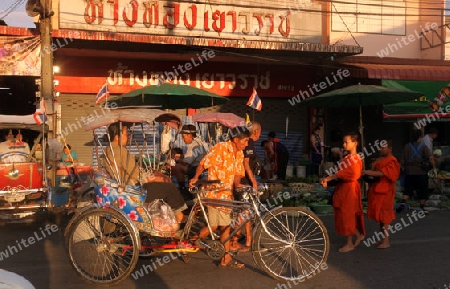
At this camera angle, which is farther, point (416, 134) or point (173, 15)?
point (173, 15)

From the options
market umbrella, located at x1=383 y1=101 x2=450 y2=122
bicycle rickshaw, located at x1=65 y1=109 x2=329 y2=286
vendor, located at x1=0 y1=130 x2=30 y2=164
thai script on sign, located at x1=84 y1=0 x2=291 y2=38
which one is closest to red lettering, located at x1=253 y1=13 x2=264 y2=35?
thai script on sign, located at x1=84 y1=0 x2=291 y2=38

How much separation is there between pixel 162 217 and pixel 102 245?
2.30ft

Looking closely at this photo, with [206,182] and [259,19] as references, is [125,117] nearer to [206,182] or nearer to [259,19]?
[206,182]

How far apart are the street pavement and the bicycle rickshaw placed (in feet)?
0.69

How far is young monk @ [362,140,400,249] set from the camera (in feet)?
24.3

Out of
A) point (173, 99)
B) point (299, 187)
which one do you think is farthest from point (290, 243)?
point (173, 99)

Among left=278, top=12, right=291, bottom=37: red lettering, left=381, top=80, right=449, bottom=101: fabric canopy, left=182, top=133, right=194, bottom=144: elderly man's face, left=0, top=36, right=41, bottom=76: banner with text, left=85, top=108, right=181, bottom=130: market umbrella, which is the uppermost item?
left=278, top=12, right=291, bottom=37: red lettering

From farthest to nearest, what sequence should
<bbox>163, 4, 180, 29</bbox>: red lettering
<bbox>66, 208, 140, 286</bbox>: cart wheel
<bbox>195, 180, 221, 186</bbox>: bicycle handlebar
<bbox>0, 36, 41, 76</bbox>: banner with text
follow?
<bbox>163, 4, 180, 29</bbox>: red lettering, <bbox>0, 36, 41, 76</bbox>: banner with text, <bbox>195, 180, 221, 186</bbox>: bicycle handlebar, <bbox>66, 208, 140, 286</bbox>: cart wheel

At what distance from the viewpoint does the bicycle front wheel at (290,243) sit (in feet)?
19.1

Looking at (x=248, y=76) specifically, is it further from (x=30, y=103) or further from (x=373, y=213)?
(x=373, y=213)

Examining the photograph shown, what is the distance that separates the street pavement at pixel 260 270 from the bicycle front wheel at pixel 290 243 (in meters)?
0.15

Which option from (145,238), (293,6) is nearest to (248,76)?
(293,6)

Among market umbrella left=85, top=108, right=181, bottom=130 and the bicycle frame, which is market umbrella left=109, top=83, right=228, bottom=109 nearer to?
market umbrella left=85, top=108, right=181, bottom=130

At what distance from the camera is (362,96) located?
36.6ft
